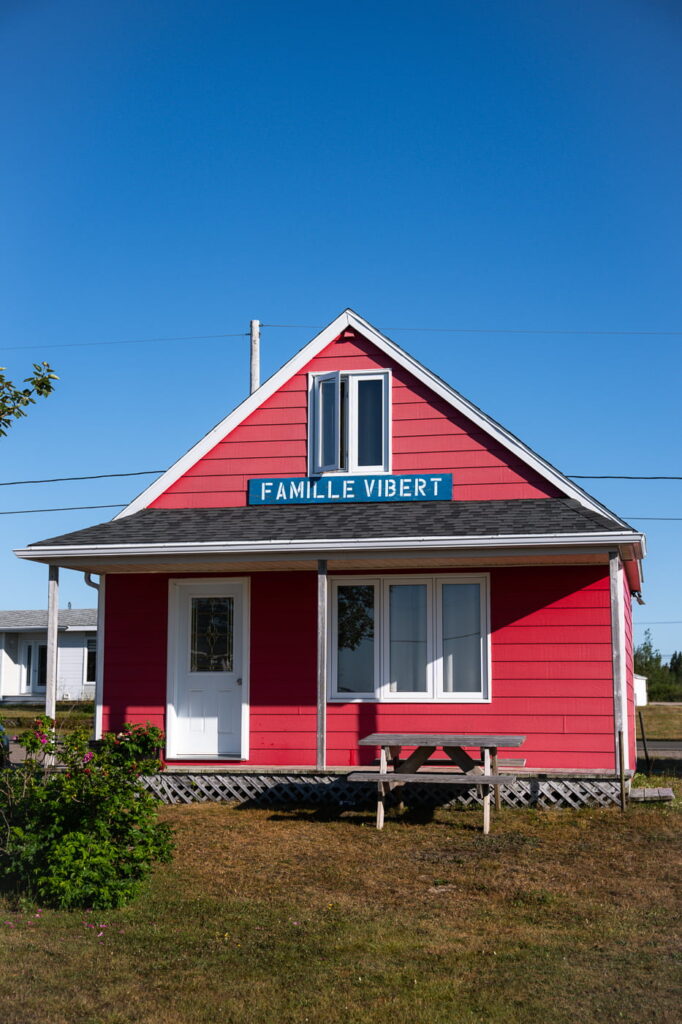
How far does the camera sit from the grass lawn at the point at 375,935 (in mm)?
6547

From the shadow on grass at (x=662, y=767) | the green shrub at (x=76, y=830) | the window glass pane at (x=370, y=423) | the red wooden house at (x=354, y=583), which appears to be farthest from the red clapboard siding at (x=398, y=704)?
the green shrub at (x=76, y=830)

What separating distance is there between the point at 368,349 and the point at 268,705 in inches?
206

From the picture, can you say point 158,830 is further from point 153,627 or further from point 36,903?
point 153,627

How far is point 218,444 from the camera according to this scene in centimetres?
1602

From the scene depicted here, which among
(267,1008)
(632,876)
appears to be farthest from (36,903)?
(632,876)

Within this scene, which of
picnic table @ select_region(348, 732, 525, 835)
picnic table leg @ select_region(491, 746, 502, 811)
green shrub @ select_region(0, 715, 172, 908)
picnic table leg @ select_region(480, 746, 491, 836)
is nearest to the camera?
green shrub @ select_region(0, 715, 172, 908)

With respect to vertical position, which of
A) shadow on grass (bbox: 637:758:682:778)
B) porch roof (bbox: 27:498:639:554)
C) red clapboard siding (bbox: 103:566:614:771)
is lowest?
shadow on grass (bbox: 637:758:682:778)

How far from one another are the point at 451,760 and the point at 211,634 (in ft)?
12.9

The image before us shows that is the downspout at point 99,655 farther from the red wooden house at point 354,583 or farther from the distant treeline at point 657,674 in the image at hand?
the distant treeline at point 657,674

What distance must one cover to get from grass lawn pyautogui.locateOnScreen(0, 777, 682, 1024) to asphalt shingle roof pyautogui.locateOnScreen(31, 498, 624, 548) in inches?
139

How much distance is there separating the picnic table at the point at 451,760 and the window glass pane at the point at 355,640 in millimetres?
1431

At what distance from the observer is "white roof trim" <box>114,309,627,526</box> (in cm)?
1505

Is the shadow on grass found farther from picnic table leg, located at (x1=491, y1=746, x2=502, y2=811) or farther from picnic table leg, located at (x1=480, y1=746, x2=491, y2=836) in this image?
picnic table leg, located at (x1=480, y1=746, x2=491, y2=836)

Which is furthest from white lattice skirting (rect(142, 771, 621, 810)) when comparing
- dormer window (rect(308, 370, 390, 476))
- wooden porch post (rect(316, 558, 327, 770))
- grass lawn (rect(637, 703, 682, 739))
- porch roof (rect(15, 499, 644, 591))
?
grass lawn (rect(637, 703, 682, 739))
